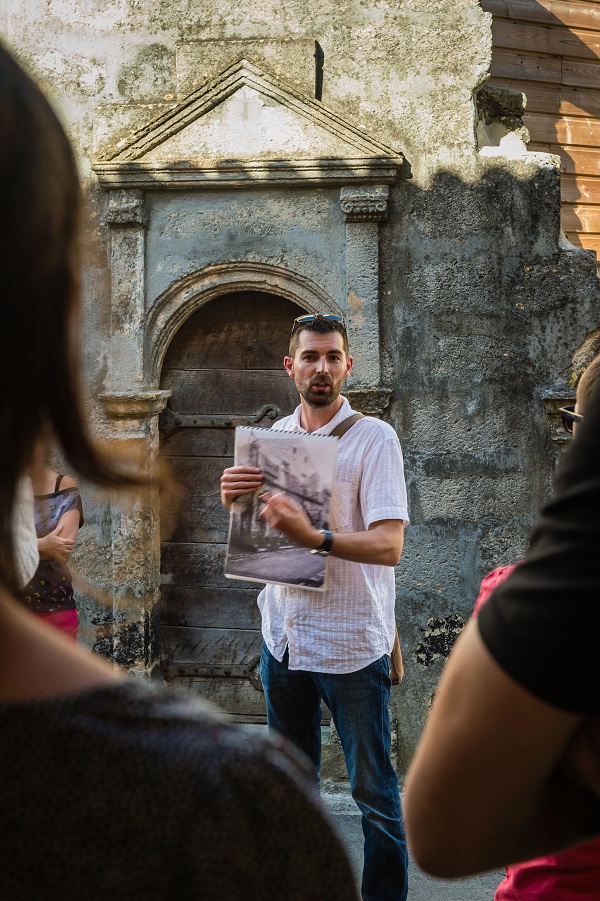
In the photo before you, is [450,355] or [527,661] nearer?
[527,661]

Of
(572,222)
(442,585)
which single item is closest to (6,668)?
(442,585)

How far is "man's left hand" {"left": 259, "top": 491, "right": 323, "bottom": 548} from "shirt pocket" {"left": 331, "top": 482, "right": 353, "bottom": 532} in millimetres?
218

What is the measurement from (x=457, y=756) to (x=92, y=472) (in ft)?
1.31

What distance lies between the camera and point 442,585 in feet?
16.0

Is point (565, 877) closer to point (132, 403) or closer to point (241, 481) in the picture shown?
point (241, 481)

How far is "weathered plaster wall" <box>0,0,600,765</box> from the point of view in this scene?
486 centimetres

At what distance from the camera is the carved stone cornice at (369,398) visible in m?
4.85

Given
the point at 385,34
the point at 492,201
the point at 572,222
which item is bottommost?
the point at 492,201

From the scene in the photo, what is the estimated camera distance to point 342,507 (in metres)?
3.09

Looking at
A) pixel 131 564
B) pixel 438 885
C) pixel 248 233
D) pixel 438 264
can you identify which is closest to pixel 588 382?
pixel 438 885

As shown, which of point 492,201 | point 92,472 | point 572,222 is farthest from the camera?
point 572,222

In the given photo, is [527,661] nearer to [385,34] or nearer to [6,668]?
[6,668]

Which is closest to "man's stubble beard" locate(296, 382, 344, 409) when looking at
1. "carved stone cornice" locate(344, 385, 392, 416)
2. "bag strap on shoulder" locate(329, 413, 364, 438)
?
"bag strap on shoulder" locate(329, 413, 364, 438)

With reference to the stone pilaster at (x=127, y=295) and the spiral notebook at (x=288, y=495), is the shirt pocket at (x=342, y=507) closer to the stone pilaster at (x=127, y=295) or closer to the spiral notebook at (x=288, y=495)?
the spiral notebook at (x=288, y=495)
